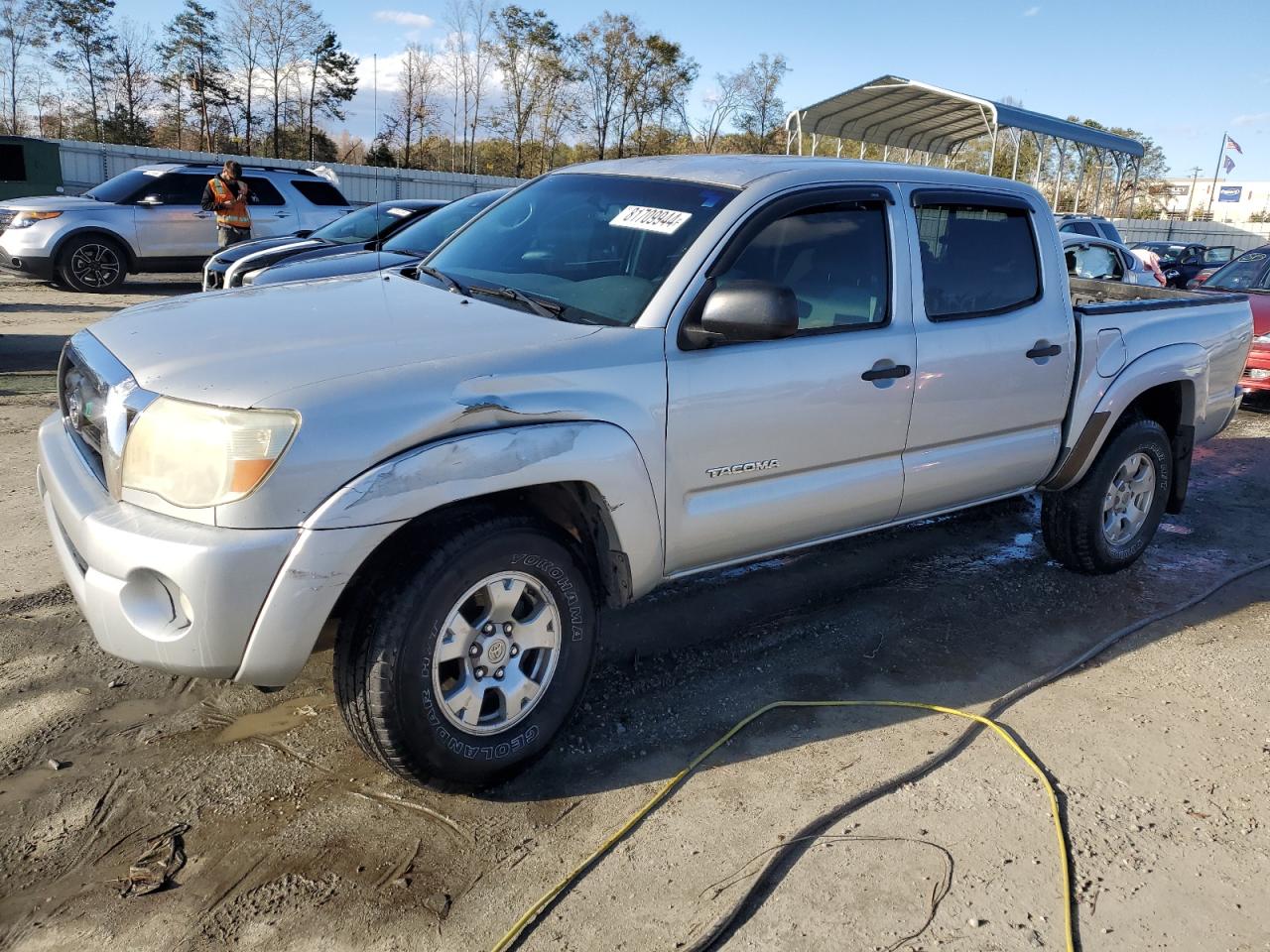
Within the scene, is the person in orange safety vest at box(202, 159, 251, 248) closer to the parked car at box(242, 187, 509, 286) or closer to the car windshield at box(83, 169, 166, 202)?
the car windshield at box(83, 169, 166, 202)

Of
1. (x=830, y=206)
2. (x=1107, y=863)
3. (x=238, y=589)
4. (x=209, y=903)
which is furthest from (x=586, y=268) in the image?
(x=1107, y=863)

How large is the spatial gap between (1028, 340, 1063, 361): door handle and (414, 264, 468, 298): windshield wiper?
241cm

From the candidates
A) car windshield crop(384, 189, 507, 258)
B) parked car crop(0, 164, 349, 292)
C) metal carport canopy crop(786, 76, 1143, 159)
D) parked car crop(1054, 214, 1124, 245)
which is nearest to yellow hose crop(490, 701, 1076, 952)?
car windshield crop(384, 189, 507, 258)

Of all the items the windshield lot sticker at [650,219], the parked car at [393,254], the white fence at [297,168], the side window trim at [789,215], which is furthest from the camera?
the white fence at [297,168]

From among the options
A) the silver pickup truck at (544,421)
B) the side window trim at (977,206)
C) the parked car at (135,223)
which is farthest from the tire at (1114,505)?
the parked car at (135,223)

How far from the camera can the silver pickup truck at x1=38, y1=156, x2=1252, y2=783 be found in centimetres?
256

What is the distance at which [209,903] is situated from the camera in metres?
2.53

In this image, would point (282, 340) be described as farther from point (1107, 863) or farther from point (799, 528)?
point (1107, 863)

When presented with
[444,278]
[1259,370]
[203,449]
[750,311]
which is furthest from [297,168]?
[203,449]

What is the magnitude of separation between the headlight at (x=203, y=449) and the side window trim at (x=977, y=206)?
2.52 meters

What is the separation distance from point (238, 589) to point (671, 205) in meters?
2.02

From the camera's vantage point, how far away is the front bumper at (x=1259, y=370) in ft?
31.4

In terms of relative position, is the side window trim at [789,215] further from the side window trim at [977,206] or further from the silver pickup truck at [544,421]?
the side window trim at [977,206]

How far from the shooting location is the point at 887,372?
147 inches
